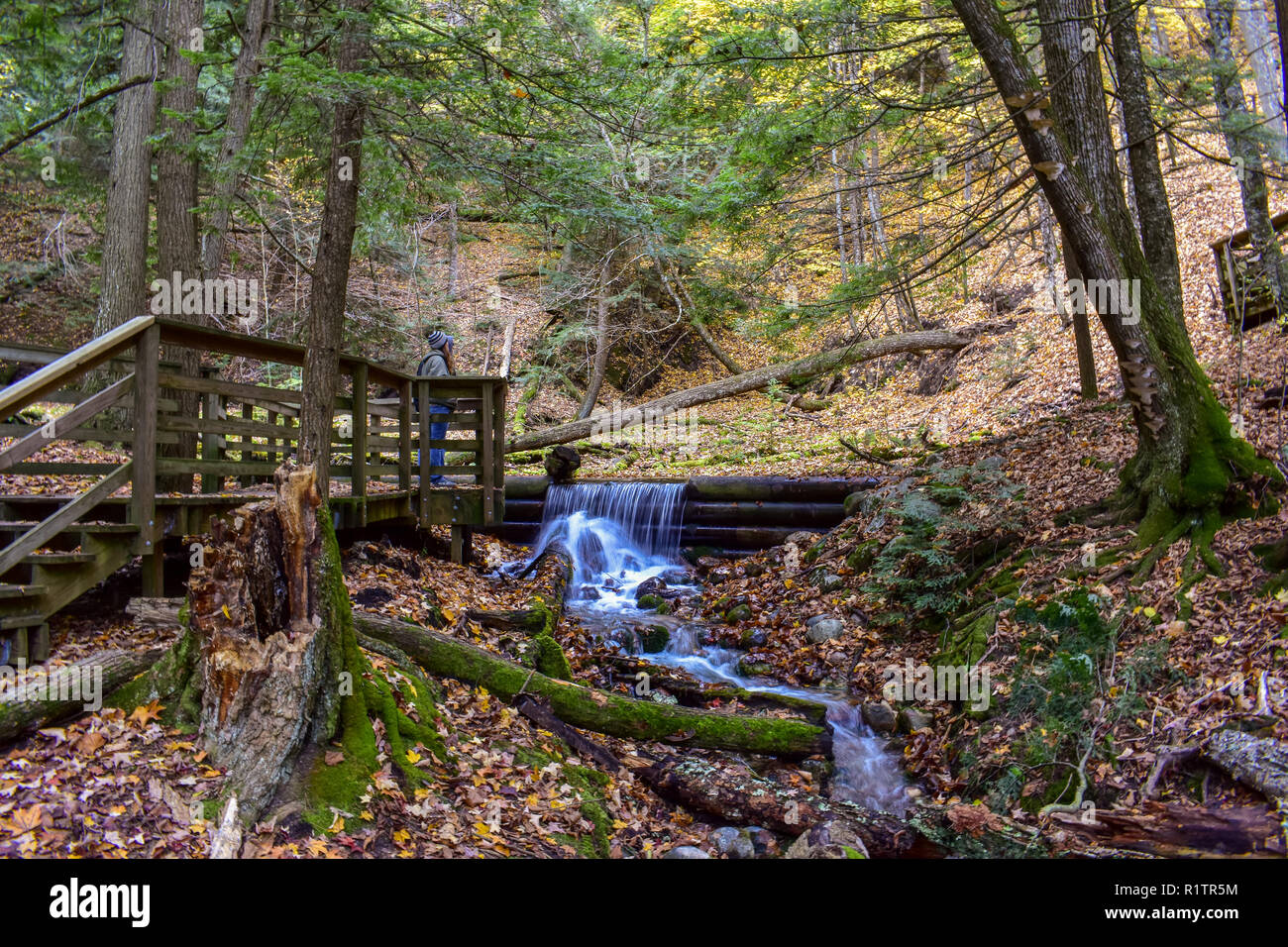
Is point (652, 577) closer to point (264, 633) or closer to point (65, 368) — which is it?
point (264, 633)

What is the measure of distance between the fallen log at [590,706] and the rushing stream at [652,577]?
1.62ft

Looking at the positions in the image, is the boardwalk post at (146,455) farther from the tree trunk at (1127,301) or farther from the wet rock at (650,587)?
the tree trunk at (1127,301)

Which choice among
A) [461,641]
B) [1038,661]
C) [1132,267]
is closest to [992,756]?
[1038,661]

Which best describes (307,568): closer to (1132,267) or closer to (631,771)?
(631,771)

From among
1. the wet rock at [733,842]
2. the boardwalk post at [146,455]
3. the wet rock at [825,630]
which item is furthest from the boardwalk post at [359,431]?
the wet rock at [733,842]

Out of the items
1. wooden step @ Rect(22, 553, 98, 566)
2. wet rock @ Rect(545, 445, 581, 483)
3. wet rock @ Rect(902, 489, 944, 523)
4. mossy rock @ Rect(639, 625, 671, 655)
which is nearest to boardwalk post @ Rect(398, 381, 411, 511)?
mossy rock @ Rect(639, 625, 671, 655)

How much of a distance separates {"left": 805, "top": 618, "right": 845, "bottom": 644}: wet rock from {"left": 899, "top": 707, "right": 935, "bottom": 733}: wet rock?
5.76 feet

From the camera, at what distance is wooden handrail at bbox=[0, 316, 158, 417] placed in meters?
4.51

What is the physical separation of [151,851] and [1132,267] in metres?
8.02

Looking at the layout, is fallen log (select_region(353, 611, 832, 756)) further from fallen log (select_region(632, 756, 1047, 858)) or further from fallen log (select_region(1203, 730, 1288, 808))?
fallen log (select_region(1203, 730, 1288, 808))

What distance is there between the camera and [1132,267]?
707 centimetres

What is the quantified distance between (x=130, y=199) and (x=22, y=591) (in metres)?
8.70

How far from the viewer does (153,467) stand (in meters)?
5.65
